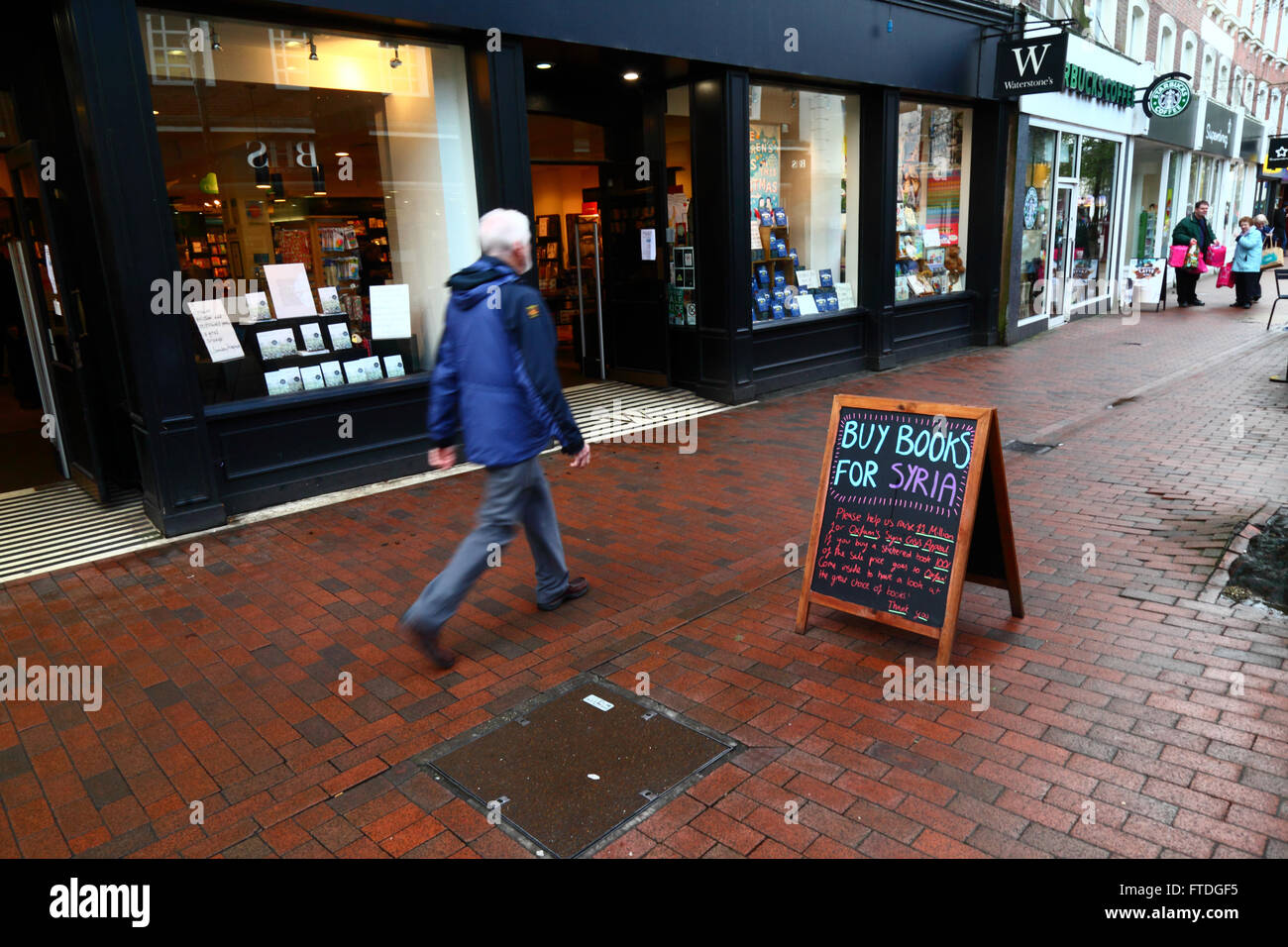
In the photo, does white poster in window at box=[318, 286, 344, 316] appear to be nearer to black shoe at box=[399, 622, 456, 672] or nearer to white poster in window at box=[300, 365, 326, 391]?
white poster in window at box=[300, 365, 326, 391]

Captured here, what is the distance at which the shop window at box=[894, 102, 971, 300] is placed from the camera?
38.1 feet

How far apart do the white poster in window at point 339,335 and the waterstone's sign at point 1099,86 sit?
38.0 ft

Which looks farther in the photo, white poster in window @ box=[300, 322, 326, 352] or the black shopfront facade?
white poster in window @ box=[300, 322, 326, 352]

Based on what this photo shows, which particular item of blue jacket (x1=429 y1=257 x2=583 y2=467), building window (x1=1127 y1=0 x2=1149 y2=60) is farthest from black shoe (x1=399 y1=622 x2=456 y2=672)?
building window (x1=1127 y1=0 x2=1149 y2=60)

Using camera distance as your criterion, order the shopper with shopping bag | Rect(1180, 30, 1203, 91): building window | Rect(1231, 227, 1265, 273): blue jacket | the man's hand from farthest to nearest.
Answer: Rect(1180, 30, 1203, 91): building window
the shopper with shopping bag
Rect(1231, 227, 1265, 273): blue jacket
the man's hand

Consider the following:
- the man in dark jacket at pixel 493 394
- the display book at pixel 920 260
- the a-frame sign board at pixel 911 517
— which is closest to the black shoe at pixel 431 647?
the man in dark jacket at pixel 493 394

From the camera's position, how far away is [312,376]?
676 centimetres

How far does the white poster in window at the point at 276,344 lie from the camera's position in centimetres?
652

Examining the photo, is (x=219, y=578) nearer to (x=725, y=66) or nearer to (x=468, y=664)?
(x=468, y=664)

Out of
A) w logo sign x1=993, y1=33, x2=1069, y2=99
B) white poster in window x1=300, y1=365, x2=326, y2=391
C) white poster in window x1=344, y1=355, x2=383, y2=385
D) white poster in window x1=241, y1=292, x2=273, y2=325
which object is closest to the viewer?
white poster in window x1=241, y1=292, x2=273, y2=325

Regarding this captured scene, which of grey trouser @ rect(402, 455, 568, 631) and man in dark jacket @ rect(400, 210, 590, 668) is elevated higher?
man in dark jacket @ rect(400, 210, 590, 668)

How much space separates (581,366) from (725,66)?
386 centimetres

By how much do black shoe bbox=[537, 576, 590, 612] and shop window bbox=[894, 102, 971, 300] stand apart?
8164 mm

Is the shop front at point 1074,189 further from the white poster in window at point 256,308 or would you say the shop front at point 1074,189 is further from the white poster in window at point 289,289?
the white poster in window at point 256,308
